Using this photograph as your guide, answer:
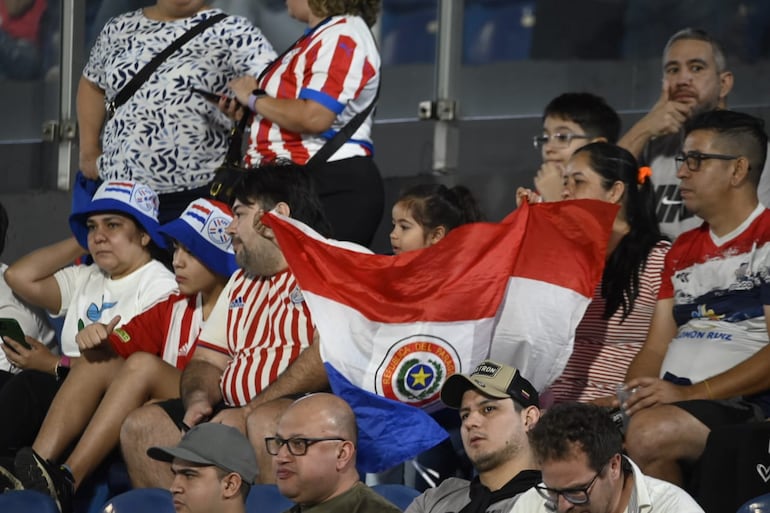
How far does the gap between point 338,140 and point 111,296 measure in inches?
48.3

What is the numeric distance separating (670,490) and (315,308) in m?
1.67

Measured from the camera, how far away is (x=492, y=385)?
4.95 metres

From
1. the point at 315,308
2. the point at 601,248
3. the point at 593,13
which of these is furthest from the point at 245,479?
the point at 593,13

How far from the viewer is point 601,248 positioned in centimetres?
577

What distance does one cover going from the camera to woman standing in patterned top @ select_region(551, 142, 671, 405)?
604 cm

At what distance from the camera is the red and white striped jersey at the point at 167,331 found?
649 centimetres

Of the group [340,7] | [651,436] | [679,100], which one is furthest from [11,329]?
[679,100]

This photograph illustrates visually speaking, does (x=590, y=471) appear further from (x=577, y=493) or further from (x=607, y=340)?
(x=607, y=340)

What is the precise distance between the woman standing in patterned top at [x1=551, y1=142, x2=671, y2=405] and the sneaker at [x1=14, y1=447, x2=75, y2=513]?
72.9 inches

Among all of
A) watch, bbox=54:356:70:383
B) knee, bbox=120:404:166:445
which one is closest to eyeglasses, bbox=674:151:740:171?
knee, bbox=120:404:166:445

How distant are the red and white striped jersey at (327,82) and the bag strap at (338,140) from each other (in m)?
0.02

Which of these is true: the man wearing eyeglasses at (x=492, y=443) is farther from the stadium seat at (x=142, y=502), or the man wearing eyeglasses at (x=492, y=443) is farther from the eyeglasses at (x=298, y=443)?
the stadium seat at (x=142, y=502)

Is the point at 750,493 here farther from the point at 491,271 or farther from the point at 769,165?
the point at 769,165

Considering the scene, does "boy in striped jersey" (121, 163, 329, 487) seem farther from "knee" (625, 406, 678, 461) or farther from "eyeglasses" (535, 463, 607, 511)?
"eyeglasses" (535, 463, 607, 511)
